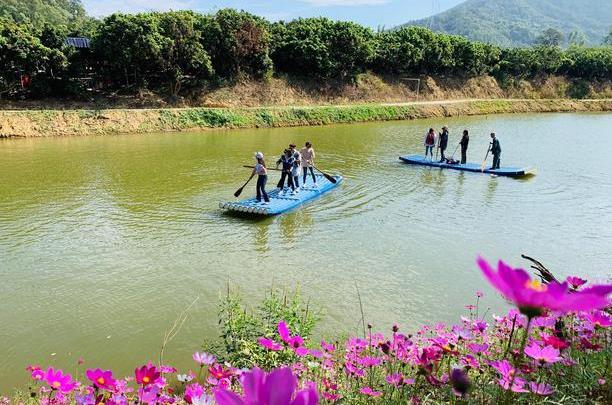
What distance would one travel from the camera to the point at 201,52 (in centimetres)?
3525

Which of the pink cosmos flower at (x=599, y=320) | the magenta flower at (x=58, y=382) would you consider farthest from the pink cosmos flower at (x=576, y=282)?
the magenta flower at (x=58, y=382)

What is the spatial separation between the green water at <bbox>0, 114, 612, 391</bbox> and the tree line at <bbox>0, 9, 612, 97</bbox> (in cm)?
1278

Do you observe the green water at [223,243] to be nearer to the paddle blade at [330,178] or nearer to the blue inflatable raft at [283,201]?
the blue inflatable raft at [283,201]

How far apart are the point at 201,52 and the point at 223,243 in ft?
89.7

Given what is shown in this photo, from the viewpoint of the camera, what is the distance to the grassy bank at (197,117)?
1086 inches

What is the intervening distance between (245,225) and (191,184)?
5172 mm

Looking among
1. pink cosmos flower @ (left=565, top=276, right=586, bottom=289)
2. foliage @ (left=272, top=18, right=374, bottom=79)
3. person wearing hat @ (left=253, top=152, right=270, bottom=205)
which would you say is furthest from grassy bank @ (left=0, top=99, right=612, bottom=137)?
pink cosmos flower @ (left=565, top=276, right=586, bottom=289)

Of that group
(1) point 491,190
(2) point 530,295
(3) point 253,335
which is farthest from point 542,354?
(1) point 491,190

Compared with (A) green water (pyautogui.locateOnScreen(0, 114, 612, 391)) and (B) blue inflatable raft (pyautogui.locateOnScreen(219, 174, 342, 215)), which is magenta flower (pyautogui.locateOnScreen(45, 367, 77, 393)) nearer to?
(A) green water (pyautogui.locateOnScreen(0, 114, 612, 391))

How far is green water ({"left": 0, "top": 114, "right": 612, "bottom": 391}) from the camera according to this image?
299 inches

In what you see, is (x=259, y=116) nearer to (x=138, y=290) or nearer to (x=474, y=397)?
(x=138, y=290)

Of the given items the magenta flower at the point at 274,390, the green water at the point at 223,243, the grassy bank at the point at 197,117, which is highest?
the grassy bank at the point at 197,117

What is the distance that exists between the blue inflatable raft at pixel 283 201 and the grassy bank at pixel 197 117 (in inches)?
680

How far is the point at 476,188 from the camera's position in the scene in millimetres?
16969
